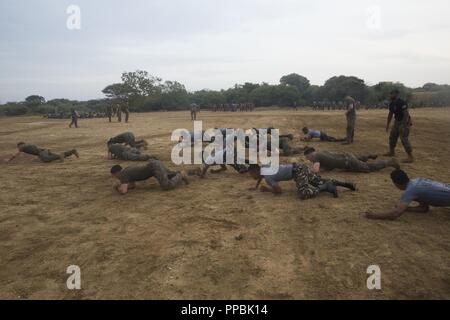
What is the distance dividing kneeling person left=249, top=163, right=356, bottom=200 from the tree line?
36305 mm

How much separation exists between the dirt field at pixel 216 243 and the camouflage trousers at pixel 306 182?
180 mm

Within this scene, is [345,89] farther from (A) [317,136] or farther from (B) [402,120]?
(B) [402,120]

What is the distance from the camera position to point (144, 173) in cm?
735

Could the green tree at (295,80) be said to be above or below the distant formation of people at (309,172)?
above

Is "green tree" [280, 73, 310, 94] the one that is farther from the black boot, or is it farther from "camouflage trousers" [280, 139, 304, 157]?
the black boot

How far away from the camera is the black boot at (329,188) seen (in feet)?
21.3

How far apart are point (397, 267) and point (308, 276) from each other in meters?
0.98

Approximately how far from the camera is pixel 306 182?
6535 millimetres

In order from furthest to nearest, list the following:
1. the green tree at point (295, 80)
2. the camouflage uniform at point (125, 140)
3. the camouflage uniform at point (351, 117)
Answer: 1. the green tree at point (295, 80)
2. the camouflage uniform at point (125, 140)
3. the camouflage uniform at point (351, 117)

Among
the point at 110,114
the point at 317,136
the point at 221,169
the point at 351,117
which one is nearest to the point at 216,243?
the point at 221,169

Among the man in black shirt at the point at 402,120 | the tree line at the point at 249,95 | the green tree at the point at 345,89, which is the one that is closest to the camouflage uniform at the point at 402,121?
the man in black shirt at the point at 402,120

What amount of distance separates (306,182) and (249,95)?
1812 inches

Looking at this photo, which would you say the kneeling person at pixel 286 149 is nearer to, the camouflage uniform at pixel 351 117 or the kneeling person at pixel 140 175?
the camouflage uniform at pixel 351 117

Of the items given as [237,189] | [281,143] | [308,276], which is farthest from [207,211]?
[281,143]
